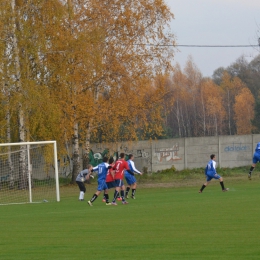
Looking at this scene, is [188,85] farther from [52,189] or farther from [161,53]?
[52,189]

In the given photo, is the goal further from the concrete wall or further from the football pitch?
the concrete wall

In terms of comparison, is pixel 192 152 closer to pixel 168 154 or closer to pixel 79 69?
pixel 168 154

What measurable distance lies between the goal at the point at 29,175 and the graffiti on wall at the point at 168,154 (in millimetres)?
17501

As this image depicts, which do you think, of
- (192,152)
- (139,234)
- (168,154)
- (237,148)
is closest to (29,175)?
(139,234)

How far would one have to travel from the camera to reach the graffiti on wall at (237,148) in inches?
1914

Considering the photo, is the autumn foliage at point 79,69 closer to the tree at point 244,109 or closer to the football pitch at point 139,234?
the football pitch at point 139,234

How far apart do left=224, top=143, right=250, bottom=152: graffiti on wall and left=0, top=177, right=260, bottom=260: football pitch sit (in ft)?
97.7

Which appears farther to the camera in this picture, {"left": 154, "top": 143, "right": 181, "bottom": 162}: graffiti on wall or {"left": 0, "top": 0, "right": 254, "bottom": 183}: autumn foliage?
Result: {"left": 154, "top": 143, "right": 181, "bottom": 162}: graffiti on wall

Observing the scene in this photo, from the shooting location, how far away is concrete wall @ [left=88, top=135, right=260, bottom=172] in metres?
48.7

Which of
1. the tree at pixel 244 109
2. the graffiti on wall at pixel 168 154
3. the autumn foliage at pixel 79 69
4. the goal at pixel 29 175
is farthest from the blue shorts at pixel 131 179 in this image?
the tree at pixel 244 109

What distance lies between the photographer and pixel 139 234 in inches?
504

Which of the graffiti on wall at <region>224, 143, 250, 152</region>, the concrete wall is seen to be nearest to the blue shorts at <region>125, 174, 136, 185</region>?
the concrete wall

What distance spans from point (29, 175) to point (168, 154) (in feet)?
72.5

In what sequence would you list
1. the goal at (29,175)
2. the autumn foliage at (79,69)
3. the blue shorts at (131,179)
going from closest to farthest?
the blue shorts at (131,179), the goal at (29,175), the autumn foliage at (79,69)
